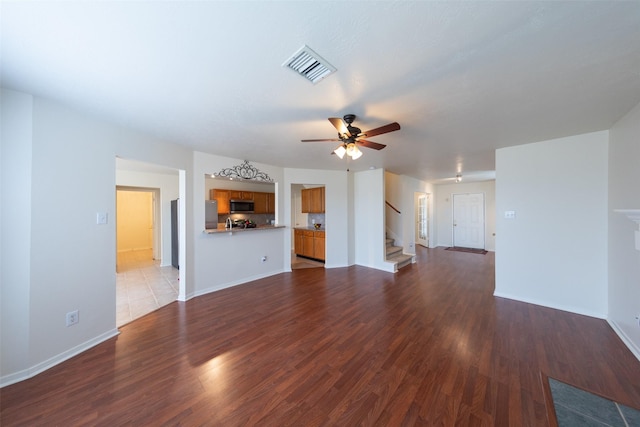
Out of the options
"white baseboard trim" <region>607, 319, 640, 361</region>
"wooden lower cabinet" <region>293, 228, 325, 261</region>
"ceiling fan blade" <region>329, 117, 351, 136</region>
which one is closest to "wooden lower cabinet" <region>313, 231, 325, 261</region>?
"wooden lower cabinet" <region>293, 228, 325, 261</region>

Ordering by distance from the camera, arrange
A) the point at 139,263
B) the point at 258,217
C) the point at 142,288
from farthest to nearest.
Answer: the point at 258,217
the point at 139,263
the point at 142,288

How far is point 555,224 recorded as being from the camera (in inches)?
122

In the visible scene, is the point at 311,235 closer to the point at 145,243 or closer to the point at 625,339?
the point at 625,339

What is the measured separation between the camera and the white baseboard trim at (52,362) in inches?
70.7

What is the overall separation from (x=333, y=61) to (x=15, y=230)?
9.56 ft

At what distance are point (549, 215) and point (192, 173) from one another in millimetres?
5466

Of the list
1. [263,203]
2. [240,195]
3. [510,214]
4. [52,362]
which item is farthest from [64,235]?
[510,214]

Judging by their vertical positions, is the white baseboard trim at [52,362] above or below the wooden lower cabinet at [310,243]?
below

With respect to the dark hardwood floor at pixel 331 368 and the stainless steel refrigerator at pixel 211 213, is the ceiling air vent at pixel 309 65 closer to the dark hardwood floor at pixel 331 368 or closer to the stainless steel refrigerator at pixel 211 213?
the dark hardwood floor at pixel 331 368

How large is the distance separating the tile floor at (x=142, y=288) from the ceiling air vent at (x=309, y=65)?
354cm

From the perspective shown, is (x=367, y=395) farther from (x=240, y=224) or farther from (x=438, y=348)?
(x=240, y=224)

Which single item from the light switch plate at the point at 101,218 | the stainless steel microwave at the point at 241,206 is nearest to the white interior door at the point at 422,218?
the stainless steel microwave at the point at 241,206

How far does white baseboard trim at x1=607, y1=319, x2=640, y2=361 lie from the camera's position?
2.11 meters

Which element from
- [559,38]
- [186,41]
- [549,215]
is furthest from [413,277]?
[186,41]
